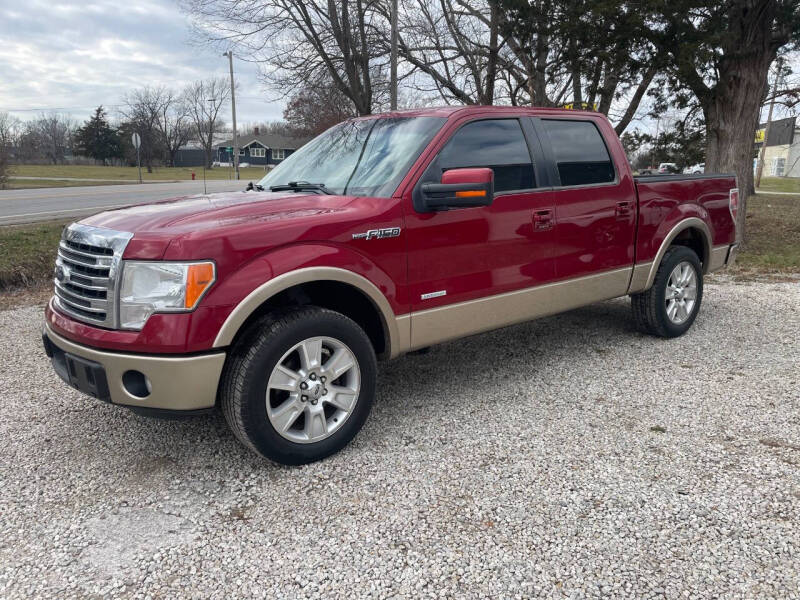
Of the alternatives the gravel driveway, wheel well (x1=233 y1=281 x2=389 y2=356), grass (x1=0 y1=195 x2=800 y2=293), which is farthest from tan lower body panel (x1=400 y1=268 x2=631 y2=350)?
grass (x1=0 y1=195 x2=800 y2=293)

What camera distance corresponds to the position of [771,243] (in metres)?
11.4

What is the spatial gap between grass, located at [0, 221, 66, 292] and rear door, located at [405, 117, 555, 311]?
625cm

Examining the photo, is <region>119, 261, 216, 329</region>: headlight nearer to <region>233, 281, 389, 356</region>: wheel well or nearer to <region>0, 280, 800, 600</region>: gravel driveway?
<region>233, 281, 389, 356</region>: wheel well

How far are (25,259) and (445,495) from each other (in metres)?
7.12

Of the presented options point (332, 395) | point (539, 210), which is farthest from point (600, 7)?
point (332, 395)

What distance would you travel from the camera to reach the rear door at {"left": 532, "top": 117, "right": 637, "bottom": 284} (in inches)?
169

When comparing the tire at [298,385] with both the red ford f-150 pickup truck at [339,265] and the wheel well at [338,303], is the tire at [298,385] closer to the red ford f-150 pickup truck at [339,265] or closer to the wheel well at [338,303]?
the red ford f-150 pickup truck at [339,265]

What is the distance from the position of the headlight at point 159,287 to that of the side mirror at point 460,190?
128 cm

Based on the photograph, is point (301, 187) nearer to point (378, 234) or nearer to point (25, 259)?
point (378, 234)

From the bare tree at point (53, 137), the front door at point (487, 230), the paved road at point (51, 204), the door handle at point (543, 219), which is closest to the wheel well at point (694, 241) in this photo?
the door handle at point (543, 219)

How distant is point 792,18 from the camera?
9.17 metres

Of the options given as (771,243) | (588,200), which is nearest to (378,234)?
(588,200)

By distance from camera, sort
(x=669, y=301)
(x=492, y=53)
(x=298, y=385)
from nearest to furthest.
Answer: (x=298, y=385)
(x=669, y=301)
(x=492, y=53)

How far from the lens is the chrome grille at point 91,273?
2807mm
